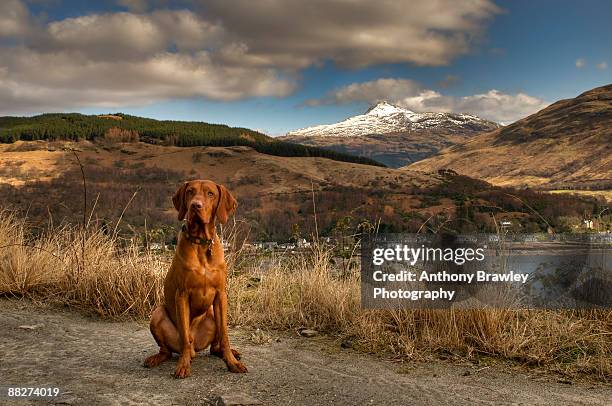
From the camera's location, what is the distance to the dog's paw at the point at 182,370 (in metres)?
3.91

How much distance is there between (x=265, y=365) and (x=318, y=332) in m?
1.42

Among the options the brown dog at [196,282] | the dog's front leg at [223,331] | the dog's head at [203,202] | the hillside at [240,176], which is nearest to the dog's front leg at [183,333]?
the brown dog at [196,282]

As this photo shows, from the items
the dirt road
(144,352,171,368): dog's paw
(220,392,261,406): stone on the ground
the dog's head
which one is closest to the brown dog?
the dog's head

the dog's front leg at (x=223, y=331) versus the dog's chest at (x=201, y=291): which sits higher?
the dog's chest at (x=201, y=291)

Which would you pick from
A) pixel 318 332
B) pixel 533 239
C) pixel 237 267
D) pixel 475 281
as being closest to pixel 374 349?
pixel 318 332

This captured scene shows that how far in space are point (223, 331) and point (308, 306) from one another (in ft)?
7.24

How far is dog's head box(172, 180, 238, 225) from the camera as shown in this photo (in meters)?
3.63

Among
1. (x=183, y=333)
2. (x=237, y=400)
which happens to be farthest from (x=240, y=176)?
(x=237, y=400)

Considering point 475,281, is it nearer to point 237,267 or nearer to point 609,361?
point 609,361

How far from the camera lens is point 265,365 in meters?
4.41

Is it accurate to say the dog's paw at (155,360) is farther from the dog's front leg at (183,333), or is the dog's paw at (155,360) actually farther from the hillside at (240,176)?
the hillside at (240,176)

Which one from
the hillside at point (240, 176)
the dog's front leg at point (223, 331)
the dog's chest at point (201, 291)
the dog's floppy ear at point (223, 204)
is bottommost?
the dog's front leg at point (223, 331)

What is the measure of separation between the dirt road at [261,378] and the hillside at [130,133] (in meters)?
136

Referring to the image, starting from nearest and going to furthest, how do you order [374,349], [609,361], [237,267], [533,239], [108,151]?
1. [609,361]
2. [374,349]
3. [533,239]
4. [237,267]
5. [108,151]
